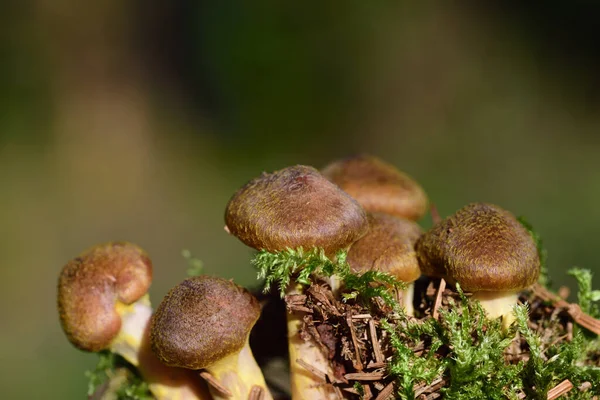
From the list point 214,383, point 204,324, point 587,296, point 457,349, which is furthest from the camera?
point 587,296

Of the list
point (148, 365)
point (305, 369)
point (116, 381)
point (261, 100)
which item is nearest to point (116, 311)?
point (148, 365)

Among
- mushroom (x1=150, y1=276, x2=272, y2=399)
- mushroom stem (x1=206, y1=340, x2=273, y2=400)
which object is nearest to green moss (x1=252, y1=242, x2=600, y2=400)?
mushroom (x1=150, y1=276, x2=272, y2=399)

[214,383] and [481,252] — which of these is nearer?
[481,252]

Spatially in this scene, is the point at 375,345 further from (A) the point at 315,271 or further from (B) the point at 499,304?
(B) the point at 499,304

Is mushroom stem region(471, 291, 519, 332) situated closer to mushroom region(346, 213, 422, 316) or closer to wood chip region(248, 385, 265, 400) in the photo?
mushroom region(346, 213, 422, 316)

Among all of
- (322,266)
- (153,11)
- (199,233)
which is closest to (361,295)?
(322,266)

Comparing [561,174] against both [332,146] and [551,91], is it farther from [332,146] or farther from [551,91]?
A: [332,146]

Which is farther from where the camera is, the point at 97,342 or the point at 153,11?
the point at 153,11
